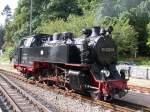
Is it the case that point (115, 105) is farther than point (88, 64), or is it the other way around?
point (88, 64)

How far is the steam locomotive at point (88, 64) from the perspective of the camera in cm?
1582

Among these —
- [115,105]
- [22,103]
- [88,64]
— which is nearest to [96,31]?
[88,64]

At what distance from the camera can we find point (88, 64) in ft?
54.0

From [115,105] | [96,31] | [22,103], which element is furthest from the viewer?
[96,31]

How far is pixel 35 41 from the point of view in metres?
23.0

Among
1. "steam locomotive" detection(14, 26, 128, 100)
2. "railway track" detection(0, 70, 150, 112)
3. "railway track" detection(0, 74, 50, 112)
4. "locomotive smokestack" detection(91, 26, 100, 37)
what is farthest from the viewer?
"locomotive smokestack" detection(91, 26, 100, 37)

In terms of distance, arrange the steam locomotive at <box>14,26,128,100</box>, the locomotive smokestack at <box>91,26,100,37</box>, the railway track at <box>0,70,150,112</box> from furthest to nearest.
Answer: the locomotive smokestack at <box>91,26,100,37</box>, the steam locomotive at <box>14,26,128,100</box>, the railway track at <box>0,70,150,112</box>

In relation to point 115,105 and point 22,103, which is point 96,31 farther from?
point 22,103

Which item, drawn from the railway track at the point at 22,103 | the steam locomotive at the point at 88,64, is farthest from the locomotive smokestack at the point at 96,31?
the railway track at the point at 22,103

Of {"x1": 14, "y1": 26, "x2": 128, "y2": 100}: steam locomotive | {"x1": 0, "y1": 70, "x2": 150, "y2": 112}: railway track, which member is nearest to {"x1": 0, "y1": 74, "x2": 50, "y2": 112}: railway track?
{"x1": 0, "y1": 70, "x2": 150, "y2": 112}: railway track

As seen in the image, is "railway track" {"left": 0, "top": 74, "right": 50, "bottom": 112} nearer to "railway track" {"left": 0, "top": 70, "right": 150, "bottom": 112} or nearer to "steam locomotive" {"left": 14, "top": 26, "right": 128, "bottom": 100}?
"railway track" {"left": 0, "top": 70, "right": 150, "bottom": 112}

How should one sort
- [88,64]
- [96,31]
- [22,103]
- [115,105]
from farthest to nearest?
[96,31] < [88,64] < [22,103] < [115,105]

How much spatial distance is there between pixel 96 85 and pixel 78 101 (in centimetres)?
109

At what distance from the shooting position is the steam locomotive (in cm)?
1582
